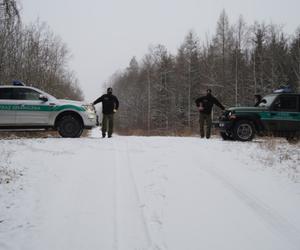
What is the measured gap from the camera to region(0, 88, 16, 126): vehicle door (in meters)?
9.40

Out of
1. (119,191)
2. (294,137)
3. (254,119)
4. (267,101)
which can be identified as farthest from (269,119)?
(119,191)

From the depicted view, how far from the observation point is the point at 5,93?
9.52 metres

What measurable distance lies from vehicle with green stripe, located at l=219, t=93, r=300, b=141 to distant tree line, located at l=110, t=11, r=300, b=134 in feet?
53.0

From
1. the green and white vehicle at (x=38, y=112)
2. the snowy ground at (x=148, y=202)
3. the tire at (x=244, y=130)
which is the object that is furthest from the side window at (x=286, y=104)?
the green and white vehicle at (x=38, y=112)

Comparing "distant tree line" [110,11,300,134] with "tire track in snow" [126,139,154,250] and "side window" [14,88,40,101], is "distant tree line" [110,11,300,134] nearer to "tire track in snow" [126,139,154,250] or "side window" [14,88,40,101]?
"side window" [14,88,40,101]

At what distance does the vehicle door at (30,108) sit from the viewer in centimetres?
955

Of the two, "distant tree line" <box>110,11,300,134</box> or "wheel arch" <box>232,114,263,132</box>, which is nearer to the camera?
"wheel arch" <box>232,114,263,132</box>

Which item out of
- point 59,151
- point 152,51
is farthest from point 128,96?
point 59,151

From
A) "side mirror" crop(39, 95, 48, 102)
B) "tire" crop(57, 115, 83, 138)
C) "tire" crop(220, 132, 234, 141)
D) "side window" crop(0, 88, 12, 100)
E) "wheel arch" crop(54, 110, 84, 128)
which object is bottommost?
"tire" crop(220, 132, 234, 141)

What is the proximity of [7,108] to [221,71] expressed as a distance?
26.1 metres

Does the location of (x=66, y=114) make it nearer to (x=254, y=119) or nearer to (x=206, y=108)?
(x=206, y=108)

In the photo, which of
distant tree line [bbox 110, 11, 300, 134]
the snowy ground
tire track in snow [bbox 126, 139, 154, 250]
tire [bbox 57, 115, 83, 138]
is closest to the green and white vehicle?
tire [bbox 57, 115, 83, 138]

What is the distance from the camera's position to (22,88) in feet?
31.4

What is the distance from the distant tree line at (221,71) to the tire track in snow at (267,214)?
2162cm
